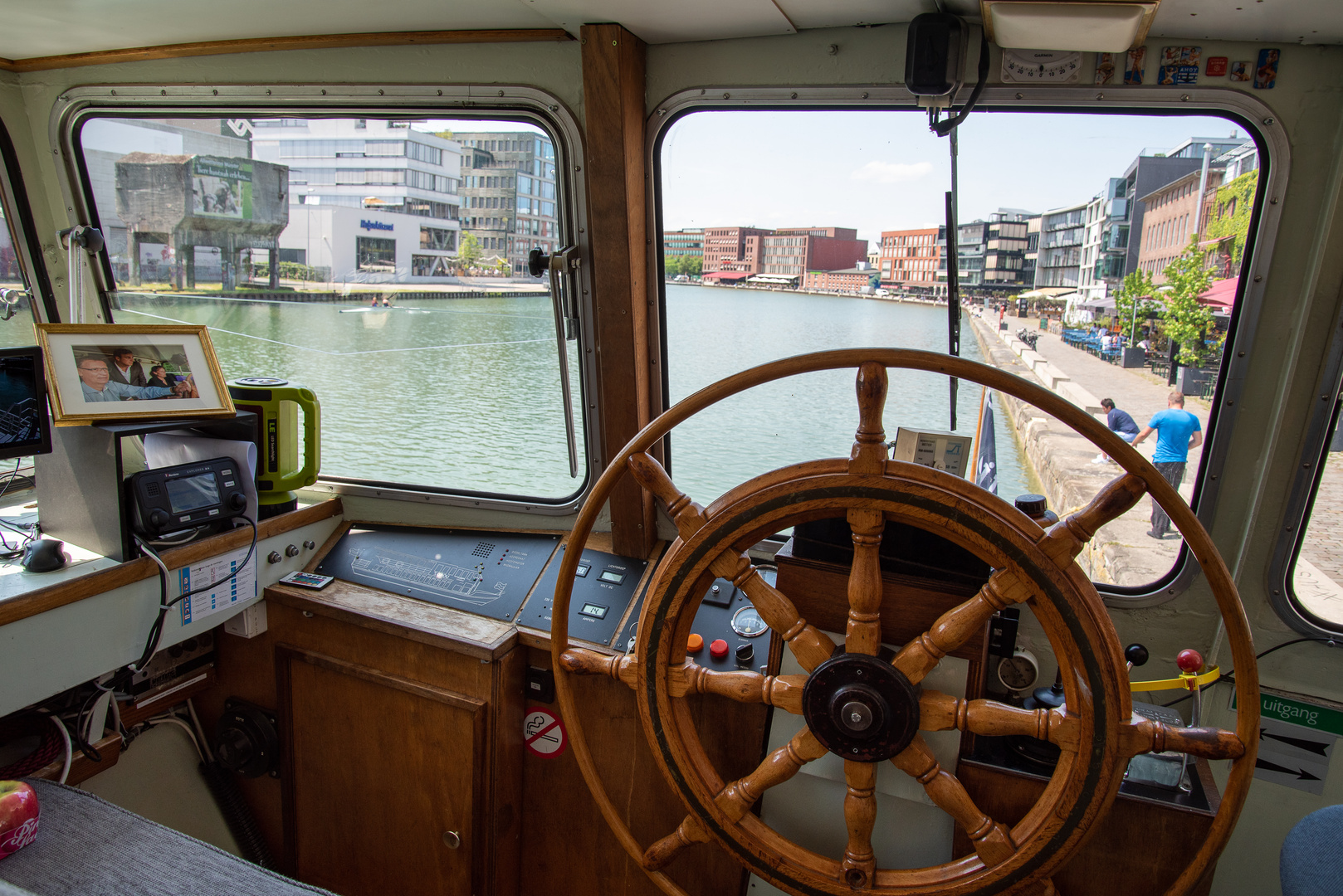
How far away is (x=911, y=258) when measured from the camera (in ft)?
Result: 5.86

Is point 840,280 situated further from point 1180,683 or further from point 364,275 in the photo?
point 364,275

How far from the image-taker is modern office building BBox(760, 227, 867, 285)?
A: 1.83 metres

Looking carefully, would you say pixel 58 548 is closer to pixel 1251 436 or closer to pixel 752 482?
pixel 752 482

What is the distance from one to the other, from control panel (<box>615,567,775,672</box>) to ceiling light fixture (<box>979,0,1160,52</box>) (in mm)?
1154

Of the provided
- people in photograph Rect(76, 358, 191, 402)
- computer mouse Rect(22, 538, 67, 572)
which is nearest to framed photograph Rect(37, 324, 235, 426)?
people in photograph Rect(76, 358, 191, 402)

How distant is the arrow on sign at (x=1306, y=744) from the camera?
1.69 m

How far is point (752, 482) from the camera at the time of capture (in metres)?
1.23

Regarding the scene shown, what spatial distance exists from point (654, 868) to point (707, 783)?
230 millimetres

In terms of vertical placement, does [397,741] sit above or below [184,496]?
below

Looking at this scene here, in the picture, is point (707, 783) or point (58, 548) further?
point (58, 548)

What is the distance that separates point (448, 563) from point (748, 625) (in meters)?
0.91

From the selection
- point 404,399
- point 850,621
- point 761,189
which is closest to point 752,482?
point 850,621

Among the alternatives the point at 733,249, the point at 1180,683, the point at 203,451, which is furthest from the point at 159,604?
the point at 1180,683

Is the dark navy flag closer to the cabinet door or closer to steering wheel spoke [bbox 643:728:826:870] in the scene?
A: steering wheel spoke [bbox 643:728:826:870]
